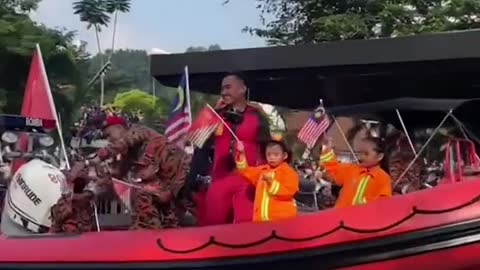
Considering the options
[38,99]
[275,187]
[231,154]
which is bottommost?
[275,187]

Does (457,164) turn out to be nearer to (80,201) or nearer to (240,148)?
(240,148)

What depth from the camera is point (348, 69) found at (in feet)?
17.9

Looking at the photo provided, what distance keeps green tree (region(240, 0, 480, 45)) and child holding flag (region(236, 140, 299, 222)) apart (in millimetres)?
11918

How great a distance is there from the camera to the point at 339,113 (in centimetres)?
631

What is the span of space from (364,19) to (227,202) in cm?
1376

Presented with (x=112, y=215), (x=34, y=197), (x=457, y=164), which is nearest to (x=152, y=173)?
(x=112, y=215)

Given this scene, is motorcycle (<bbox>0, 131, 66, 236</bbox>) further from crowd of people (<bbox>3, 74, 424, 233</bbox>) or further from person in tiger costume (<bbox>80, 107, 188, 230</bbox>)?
person in tiger costume (<bbox>80, 107, 188, 230</bbox>)

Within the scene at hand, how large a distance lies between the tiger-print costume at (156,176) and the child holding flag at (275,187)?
38 centimetres

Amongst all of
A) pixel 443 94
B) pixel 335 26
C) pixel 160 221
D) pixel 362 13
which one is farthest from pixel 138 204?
pixel 362 13

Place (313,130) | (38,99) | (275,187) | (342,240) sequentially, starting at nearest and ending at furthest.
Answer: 1. (342,240)
2. (275,187)
3. (313,130)
4. (38,99)

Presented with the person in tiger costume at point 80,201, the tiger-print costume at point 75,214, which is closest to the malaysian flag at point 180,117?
the person in tiger costume at point 80,201

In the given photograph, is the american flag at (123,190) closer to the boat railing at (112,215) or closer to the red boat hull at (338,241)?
the boat railing at (112,215)

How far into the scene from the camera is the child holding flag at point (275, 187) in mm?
4539

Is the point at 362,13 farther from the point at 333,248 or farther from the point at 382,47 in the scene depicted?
the point at 333,248
